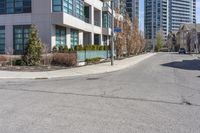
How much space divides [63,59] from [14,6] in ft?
42.7

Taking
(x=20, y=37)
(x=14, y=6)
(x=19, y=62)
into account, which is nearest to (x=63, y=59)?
(x=19, y=62)

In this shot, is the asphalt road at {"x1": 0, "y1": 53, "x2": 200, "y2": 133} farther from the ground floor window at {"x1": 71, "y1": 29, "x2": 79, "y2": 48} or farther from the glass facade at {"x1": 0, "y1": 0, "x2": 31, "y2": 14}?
the ground floor window at {"x1": 71, "y1": 29, "x2": 79, "y2": 48}

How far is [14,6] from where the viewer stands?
37.3 meters

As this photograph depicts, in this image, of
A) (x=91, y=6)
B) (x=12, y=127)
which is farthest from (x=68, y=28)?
(x=12, y=127)

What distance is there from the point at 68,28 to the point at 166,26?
476ft

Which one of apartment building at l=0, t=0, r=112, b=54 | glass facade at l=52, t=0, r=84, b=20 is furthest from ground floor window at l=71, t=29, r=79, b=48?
glass facade at l=52, t=0, r=84, b=20

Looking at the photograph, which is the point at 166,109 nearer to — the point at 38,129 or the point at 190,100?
the point at 190,100

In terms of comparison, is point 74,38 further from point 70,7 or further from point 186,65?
point 186,65

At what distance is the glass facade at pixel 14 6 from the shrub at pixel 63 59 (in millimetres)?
10812

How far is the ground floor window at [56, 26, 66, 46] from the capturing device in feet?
123

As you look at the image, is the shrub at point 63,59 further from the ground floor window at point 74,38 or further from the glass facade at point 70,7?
the ground floor window at point 74,38


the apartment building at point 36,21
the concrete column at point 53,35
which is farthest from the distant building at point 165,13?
the concrete column at point 53,35

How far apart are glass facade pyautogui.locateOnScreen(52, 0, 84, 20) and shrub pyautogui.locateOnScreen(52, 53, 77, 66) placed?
9155 mm

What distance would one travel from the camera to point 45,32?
3575cm
